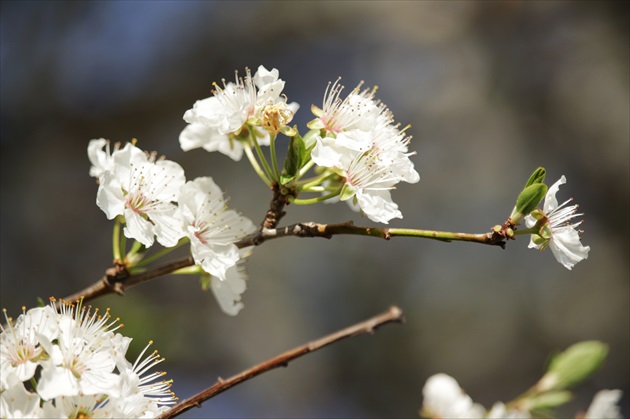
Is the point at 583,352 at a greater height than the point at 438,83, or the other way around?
the point at 438,83

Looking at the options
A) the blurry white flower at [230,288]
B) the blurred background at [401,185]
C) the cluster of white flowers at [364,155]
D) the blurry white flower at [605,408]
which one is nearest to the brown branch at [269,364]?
the cluster of white flowers at [364,155]

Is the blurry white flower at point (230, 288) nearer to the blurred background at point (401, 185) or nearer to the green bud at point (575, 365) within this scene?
the green bud at point (575, 365)

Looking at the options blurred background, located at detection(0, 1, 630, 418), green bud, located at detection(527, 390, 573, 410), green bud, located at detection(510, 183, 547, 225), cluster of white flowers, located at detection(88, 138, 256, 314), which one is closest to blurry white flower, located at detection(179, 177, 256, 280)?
cluster of white flowers, located at detection(88, 138, 256, 314)

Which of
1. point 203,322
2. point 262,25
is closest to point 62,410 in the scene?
point 203,322

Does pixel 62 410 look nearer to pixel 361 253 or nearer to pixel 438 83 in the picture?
pixel 361 253

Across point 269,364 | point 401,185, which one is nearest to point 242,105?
point 269,364

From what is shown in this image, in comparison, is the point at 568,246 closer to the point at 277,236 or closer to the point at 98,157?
the point at 277,236
